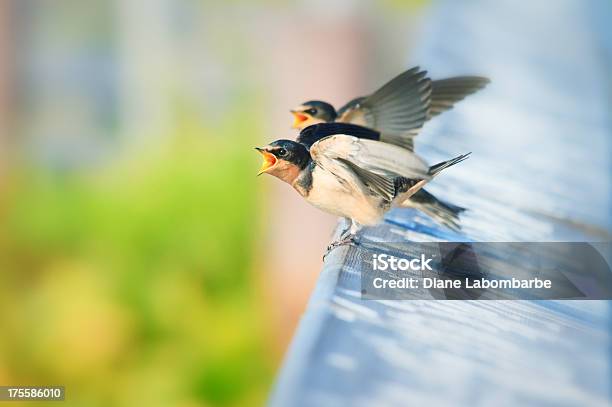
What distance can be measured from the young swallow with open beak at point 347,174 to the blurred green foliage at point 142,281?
1301 millimetres

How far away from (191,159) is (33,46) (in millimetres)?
1092

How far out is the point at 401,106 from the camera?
0.96 meters

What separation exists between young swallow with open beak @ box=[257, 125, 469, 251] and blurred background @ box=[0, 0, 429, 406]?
131 centimetres

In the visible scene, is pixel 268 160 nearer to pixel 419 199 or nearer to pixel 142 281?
pixel 419 199

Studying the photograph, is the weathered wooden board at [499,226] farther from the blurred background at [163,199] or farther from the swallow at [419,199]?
the blurred background at [163,199]

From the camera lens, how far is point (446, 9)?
1.54 m

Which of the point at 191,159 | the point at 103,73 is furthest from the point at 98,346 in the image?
the point at 103,73

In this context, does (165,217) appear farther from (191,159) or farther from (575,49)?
(575,49)

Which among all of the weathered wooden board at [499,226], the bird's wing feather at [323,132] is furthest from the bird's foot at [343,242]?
the bird's wing feather at [323,132]

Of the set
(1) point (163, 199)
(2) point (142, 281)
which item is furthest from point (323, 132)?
(1) point (163, 199)

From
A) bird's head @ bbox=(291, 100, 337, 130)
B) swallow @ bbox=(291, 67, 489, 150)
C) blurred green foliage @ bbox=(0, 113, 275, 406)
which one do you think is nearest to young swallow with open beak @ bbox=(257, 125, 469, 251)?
swallow @ bbox=(291, 67, 489, 150)

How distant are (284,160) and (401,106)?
205mm

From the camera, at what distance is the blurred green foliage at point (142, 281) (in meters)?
2.09

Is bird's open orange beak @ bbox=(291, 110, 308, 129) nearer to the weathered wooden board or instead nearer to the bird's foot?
the weathered wooden board
